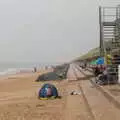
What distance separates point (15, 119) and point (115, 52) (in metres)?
9.47

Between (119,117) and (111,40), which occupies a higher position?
(111,40)

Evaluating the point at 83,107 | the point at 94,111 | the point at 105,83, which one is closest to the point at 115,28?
the point at 105,83

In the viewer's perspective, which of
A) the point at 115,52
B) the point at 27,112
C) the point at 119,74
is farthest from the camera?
the point at 115,52

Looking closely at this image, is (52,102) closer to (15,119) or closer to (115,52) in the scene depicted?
(15,119)

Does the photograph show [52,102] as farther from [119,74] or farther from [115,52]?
[115,52]

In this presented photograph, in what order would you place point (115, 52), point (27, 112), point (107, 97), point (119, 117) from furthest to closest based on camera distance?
point (115, 52) < point (107, 97) < point (27, 112) < point (119, 117)

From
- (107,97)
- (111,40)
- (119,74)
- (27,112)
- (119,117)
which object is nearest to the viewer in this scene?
(119,117)

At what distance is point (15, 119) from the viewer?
1092 cm

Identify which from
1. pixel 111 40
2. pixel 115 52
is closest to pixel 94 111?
pixel 115 52

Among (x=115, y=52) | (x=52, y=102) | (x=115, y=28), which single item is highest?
(x=115, y=28)

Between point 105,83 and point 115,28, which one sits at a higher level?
point 115,28

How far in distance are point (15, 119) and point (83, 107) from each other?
233cm

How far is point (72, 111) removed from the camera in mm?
11312

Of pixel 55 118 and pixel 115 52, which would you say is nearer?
pixel 55 118
